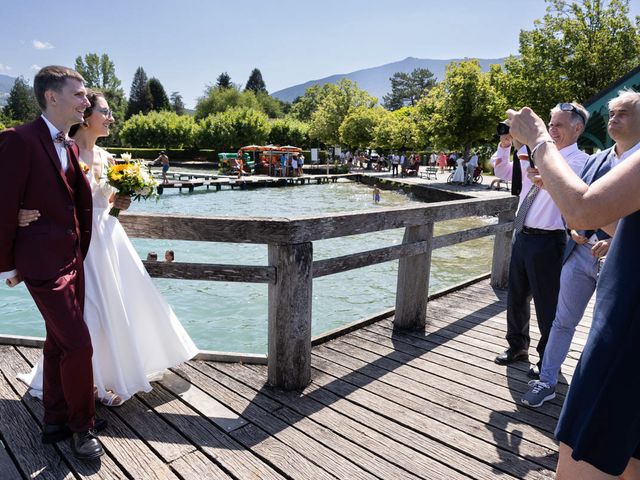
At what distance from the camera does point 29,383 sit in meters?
3.02

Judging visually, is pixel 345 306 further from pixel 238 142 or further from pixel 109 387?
pixel 238 142

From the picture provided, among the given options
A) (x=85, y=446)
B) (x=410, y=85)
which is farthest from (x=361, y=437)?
(x=410, y=85)

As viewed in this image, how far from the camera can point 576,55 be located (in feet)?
85.7

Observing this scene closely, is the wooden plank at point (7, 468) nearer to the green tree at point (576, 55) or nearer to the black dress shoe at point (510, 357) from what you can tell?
the black dress shoe at point (510, 357)

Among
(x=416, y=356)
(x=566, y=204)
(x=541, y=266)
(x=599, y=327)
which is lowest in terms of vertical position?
(x=416, y=356)

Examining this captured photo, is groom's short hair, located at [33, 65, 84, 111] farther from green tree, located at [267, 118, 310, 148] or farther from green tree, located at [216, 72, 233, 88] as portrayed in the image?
green tree, located at [216, 72, 233, 88]

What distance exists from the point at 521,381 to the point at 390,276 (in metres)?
9.51

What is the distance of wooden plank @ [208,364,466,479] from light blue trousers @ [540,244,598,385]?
114 centimetres

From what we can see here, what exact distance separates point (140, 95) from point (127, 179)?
104 metres

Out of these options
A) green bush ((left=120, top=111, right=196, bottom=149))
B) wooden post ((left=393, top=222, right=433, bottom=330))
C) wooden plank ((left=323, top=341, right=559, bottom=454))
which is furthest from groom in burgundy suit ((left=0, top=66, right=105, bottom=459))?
green bush ((left=120, top=111, right=196, bottom=149))

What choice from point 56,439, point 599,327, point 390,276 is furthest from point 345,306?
point 599,327

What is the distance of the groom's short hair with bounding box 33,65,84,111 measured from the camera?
237 centimetres

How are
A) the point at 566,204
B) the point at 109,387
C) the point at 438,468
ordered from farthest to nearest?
the point at 109,387, the point at 438,468, the point at 566,204

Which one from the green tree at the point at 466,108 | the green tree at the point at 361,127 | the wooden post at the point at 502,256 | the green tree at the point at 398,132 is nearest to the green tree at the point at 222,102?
the green tree at the point at 361,127
